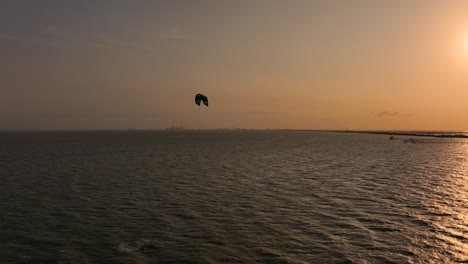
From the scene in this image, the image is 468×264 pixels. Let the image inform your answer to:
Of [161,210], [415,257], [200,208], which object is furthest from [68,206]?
Answer: [415,257]

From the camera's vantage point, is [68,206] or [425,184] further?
[425,184]

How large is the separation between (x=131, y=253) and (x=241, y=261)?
5.59 metres

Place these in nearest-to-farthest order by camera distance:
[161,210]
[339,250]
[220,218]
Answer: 1. [339,250]
2. [220,218]
3. [161,210]

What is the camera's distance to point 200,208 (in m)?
27.8

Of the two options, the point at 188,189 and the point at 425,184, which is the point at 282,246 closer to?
the point at 188,189

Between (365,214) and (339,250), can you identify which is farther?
(365,214)

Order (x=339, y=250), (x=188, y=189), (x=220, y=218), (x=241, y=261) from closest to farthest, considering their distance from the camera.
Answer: (x=241, y=261) → (x=339, y=250) → (x=220, y=218) → (x=188, y=189)

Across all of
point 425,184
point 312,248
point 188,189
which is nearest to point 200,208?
point 188,189

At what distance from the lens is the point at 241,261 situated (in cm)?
1691

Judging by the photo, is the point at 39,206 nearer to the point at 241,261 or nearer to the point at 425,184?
the point at 241,261

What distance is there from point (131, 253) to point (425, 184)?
35.2 metres

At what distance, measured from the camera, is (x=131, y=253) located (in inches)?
704

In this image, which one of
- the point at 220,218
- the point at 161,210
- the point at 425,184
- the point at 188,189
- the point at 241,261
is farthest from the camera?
the point at 425,184

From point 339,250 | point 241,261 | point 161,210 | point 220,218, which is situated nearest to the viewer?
point 241,261
